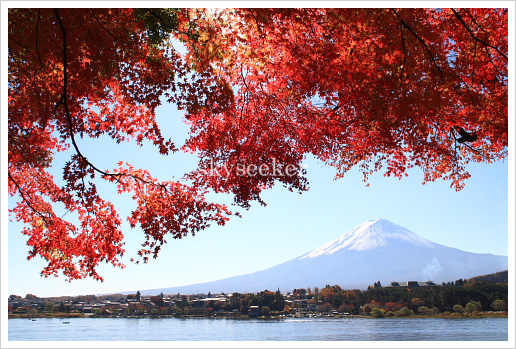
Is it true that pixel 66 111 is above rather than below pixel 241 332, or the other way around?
above

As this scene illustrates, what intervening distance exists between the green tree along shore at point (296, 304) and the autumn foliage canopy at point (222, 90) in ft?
33.2

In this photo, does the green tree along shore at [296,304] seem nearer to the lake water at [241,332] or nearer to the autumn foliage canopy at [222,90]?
the lake water at [241,332]

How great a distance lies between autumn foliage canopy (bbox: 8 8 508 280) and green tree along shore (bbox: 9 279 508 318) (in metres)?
10.1

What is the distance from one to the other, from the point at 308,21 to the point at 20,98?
15.8 feet

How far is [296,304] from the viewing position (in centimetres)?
2061

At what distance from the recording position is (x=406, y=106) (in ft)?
20.5

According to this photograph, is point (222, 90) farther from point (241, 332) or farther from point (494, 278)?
point (241, 332)

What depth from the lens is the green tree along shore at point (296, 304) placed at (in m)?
16.8

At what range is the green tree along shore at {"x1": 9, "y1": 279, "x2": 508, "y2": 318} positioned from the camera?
55.2 ft

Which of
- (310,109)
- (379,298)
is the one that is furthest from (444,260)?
(310,109)

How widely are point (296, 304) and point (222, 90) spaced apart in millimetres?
16659

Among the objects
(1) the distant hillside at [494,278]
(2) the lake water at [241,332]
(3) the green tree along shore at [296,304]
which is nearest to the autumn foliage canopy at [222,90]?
(3) the green tree along shore at [296,304]

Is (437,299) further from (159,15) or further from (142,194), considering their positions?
(159,15)

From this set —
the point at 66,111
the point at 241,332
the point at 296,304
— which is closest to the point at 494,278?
the point at 296,304
